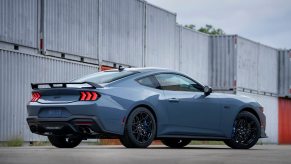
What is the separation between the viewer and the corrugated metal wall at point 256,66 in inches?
1103

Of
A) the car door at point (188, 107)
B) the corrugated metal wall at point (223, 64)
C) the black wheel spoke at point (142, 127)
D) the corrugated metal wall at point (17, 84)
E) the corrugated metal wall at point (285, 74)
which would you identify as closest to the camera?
the black wheel spoke at point (142, 127)

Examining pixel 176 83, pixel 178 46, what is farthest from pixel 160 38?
A: pixel 176 83

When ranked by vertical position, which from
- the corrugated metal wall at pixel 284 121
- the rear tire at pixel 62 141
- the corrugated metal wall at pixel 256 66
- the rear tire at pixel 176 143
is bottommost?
the corrugated metal wall at pixel 284 121

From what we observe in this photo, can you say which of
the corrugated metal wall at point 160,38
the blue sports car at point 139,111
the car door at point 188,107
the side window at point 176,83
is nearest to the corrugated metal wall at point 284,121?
the corrugated metal wall at point 160,38

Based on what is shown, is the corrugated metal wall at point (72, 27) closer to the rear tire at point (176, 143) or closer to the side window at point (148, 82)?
the rear tire at point (176, 143)

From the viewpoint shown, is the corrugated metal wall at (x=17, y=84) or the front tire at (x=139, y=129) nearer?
the front tire at (x=139, y=129)

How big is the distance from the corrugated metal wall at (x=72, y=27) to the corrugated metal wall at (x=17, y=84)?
2.36 feet

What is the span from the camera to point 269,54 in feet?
102

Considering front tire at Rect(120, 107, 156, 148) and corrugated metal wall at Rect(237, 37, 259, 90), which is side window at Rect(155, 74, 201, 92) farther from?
corrugated metal wall at Rect(237, 37, 259, 90)

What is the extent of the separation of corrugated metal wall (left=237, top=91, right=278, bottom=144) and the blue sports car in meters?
17.6

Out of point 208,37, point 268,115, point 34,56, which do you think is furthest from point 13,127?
point 268,115

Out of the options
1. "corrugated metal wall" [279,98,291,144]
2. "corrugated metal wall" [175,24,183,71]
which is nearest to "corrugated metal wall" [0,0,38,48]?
"corrugated metal wall" [175,24,183,71]

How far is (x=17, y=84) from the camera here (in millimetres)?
15680

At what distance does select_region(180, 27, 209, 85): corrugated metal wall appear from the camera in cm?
2503
